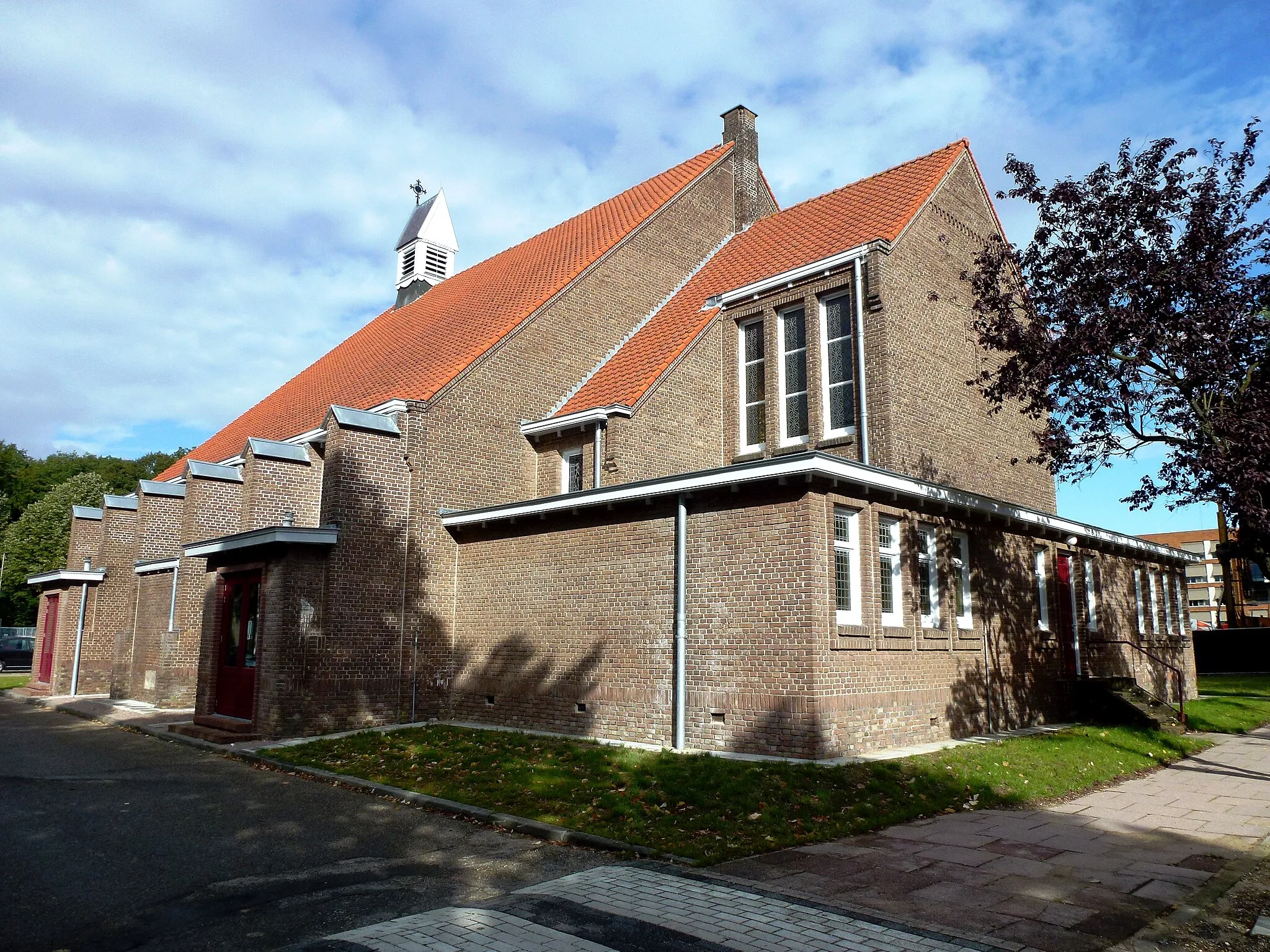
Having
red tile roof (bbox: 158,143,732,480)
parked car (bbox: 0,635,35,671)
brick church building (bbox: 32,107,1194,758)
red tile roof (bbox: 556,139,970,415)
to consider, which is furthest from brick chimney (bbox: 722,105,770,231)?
parked car (bbox: 0,635,35,671)

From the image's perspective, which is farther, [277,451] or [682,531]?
[277,451]

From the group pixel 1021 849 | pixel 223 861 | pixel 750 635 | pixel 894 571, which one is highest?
pixel 894 571

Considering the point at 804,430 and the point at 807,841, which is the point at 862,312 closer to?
the point at 804,430

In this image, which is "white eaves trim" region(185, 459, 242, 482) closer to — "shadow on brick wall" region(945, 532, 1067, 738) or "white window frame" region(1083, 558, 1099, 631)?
"shadow on brick wall" region(945, 532, 1067, 738)

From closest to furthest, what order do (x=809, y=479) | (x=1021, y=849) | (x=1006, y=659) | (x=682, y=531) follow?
(x=1021, y=849) < (x=809, y=479) < (x=682, y=531) < (x=1006, y=659)

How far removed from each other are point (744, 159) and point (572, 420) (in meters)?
12.1

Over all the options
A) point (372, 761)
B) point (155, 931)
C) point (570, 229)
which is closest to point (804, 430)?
point (372, 761)

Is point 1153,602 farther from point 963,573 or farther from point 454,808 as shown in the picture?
point 454,808

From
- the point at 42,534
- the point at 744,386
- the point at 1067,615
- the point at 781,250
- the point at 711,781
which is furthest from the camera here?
the point at 42,534

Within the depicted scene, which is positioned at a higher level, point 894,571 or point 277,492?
point 277,492

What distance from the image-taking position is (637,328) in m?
21.6

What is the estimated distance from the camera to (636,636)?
13.2 metres

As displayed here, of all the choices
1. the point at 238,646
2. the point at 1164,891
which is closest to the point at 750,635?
the point at 1164,891

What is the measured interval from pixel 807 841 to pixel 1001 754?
516 centimetres
